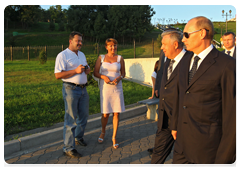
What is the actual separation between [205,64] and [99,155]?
2.92 meters

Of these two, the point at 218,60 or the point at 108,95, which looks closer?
the point at 218,60

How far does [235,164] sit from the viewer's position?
1929 mm

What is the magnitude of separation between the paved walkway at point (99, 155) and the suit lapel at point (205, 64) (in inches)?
91.3

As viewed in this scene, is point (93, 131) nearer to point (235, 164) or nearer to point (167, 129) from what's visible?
point (167, 129)

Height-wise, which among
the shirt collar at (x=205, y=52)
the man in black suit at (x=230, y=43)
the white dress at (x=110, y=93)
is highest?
the man in black suit at (x=230, y=43)

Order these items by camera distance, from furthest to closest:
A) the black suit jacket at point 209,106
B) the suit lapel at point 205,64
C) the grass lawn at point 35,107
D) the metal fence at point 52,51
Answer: the metal fence at point 52,51, the grass lawn at point 35,107, the suit lapel at point 205,64, the black suit jacket at point 209,106

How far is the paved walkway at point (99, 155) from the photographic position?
158 inches

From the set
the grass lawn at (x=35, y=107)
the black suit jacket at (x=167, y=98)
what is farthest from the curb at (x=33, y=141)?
the black suit jacket at (x=167, y=98)

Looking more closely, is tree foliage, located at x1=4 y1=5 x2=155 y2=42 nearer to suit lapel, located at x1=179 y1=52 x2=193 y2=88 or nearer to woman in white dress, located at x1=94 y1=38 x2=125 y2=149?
woman in white dress, located at x1=94 y1=38 x2=125 y2=149

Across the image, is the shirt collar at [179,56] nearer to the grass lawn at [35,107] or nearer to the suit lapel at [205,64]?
the suit lapel at [205,64]

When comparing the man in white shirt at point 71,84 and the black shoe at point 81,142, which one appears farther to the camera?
the black shoe at point 81,142

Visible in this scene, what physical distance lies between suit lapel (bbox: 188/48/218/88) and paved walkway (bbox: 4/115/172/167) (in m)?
2.32

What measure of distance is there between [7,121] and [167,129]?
425cm

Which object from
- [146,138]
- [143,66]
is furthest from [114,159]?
[143,66]
